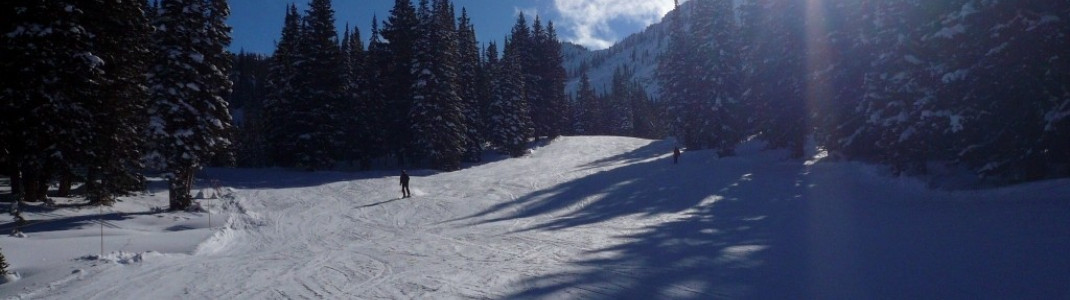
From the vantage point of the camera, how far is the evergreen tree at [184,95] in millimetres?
20797

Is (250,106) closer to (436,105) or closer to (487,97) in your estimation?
(487,97)

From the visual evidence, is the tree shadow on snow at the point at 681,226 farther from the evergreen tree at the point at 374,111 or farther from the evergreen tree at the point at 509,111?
the evergreen tree at the point at 374,111

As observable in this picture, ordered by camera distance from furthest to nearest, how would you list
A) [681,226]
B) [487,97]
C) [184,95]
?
1. [487,97]
2. [184,95]
3. [681,226]

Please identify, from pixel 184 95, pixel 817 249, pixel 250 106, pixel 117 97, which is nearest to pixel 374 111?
pixel 184 95

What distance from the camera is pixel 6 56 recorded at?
16688 millimetres

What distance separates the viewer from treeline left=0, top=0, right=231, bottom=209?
16859mm

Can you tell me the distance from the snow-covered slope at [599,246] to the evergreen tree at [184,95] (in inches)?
87.3

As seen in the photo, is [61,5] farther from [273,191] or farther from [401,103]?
[401,103]

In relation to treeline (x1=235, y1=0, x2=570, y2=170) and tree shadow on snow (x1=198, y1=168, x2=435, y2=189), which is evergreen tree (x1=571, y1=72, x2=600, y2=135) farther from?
tree shadow on snow (x1=198, y1=168, x2=435, y2=189)

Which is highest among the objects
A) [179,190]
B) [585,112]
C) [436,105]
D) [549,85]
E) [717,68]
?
[549,85]

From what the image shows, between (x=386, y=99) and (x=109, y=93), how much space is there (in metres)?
26.8

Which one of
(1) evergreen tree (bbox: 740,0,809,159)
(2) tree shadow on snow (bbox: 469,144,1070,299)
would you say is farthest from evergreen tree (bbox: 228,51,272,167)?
(2) tree shadow on snow (bbox: 469,144,1070,299)

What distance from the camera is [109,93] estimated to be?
1891cm

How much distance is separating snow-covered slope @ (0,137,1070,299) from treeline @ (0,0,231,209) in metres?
1.91
